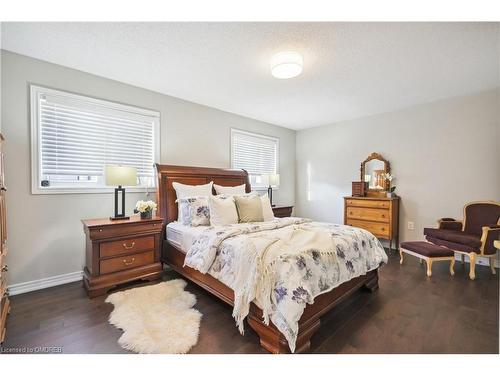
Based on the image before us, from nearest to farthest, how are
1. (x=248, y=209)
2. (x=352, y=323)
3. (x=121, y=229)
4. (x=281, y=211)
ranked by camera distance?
1. (x=352, y=323)
2. (x=121, y=229)
3. (x=248, y=209)
4. (x=281, y=211)

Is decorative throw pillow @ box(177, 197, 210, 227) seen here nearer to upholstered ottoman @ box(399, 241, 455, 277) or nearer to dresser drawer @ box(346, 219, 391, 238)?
upholstered ottoman @ box(399, 241, 455, 277)

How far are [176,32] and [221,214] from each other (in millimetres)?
1851

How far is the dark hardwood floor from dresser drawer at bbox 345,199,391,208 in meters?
1.50

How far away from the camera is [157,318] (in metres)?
1.93

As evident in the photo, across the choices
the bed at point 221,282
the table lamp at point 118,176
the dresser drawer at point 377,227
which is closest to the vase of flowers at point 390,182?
the dresser drawer at point 377,227

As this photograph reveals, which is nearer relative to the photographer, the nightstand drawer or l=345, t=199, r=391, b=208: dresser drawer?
the nightstand drawer

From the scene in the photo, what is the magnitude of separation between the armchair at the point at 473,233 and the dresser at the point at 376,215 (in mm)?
555

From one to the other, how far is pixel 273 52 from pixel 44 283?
347 cm

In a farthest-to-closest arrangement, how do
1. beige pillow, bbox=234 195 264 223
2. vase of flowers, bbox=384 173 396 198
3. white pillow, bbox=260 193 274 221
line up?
vase of flowers, bbox=384 173 396 198 → white pillow, bbox=260 193 274 221 → beige pillow, bbox=234 195 264 223

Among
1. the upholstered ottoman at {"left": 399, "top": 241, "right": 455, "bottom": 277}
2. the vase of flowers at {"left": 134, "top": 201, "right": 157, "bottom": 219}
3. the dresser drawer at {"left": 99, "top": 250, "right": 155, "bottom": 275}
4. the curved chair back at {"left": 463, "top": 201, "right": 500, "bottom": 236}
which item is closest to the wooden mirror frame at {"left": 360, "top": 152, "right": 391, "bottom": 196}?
the curved chair back at {"left": 463, "top": 201, "right": 500, "bottom": 236}

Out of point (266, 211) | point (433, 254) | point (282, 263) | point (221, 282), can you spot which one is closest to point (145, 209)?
point (221, 282)

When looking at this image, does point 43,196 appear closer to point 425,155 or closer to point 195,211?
point 195,211

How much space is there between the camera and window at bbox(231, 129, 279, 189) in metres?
4.48
